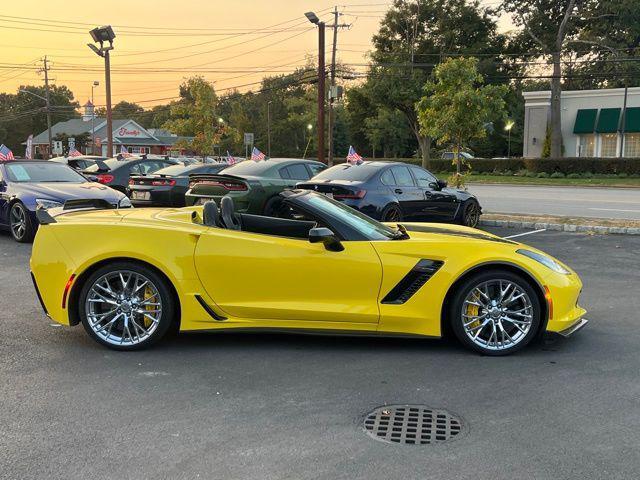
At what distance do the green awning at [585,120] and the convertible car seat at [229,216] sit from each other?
4208cm

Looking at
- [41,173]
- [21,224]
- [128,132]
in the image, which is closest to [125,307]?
[21,224]

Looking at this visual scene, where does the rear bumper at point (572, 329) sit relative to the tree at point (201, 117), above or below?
below

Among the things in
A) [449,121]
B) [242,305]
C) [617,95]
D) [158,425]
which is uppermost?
[617,95]

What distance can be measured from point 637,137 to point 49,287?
44.4 meters

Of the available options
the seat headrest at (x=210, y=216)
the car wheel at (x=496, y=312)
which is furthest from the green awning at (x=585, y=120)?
the seat headrest at (x=210, y=216)

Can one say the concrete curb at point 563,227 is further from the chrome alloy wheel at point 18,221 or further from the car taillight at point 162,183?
the chrome alloy wheel at point 18,221

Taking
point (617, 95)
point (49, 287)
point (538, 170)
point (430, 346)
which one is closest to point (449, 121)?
point (430, 346)

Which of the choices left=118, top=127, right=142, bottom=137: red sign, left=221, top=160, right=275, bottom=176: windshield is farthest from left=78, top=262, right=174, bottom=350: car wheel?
left=118, top=127, right=142, bottom=137: red sign

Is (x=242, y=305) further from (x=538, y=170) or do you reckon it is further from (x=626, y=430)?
(x=538, y=170)

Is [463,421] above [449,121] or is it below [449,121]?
below

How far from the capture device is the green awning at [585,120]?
41656 mm

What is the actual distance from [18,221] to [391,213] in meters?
6.65

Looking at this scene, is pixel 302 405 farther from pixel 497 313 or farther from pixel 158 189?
pixel 158 189

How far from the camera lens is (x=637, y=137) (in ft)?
135
